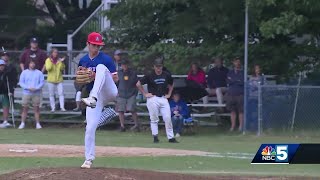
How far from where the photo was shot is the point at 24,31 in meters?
27.8

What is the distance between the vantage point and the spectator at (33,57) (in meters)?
24.5

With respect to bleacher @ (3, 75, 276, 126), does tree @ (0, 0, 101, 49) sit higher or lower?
higher

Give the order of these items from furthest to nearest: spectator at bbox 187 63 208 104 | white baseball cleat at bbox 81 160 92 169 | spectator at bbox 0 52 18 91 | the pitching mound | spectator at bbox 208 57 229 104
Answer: spectator at bbox 0 52 18 91 < spectator at bbox 208 57 229 104 < spectator at bbox 187 63 208 104 < white baseball cleat at bbox 81 160 92 169 < the pitching mound

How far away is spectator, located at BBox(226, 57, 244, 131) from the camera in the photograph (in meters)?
22.9

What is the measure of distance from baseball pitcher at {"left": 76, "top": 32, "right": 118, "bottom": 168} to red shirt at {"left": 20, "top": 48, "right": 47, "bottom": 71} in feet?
39.5

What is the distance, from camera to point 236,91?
2295 cm

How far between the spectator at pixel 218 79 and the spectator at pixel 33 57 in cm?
512

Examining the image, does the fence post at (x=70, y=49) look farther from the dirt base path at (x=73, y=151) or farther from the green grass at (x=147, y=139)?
the dirt base path at (x=73, y=151)

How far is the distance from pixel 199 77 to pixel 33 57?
502 cm

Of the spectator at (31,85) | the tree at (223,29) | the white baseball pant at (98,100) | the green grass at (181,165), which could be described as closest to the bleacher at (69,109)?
the spectator at (31,85)

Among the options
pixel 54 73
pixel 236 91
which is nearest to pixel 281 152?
pixel 236 91

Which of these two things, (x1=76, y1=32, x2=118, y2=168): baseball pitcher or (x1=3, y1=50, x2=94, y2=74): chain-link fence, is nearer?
(x1=76, y1=32, x2=118, y2=168): baseball pitcher

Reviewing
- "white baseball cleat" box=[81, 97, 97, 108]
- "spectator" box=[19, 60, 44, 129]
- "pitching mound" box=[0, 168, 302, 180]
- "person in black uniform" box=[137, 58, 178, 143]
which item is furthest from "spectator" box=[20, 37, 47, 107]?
"pitching mound" box=[0, 168, 302, 180]

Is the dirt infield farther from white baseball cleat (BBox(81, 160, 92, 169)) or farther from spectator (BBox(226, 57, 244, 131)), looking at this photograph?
spectator (BBox(226, 57, 244, 131))
